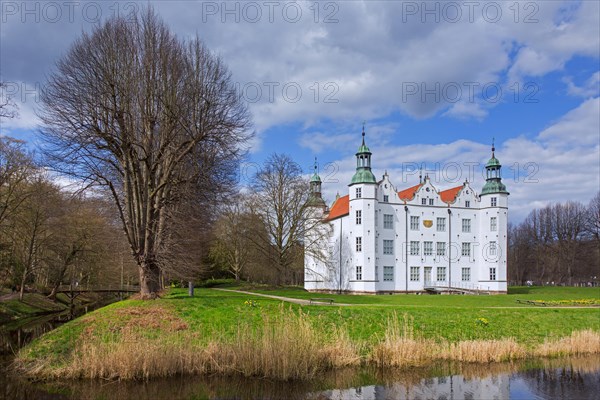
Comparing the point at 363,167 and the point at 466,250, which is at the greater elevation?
the point at 363,167

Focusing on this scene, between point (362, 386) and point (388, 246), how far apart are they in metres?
32.3

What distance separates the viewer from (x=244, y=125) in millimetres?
20797

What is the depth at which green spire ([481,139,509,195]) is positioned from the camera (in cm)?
4766

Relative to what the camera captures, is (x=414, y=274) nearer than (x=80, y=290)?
No

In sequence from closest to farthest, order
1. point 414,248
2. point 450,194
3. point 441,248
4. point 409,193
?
point 414,248 < point 441,248 < point 409,193 < point 450,194

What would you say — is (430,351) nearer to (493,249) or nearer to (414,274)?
(414,274)

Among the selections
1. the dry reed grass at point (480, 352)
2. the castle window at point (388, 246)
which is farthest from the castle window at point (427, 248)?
the dry reed grass at point (480, 352)

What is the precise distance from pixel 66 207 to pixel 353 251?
79.3 ft

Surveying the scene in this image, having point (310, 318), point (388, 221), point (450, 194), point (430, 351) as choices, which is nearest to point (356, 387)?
point (430, 351)

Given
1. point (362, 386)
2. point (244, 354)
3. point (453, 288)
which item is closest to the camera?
point (362, 386)

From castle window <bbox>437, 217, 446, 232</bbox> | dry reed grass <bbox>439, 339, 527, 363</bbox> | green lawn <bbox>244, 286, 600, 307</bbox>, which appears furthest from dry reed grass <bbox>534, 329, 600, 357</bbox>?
castle window <bbox>437, 217, 446, 232</bbox>

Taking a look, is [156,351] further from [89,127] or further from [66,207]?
[66,207]

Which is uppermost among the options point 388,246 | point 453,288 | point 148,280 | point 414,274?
point 388,246

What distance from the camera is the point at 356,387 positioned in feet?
41.7
